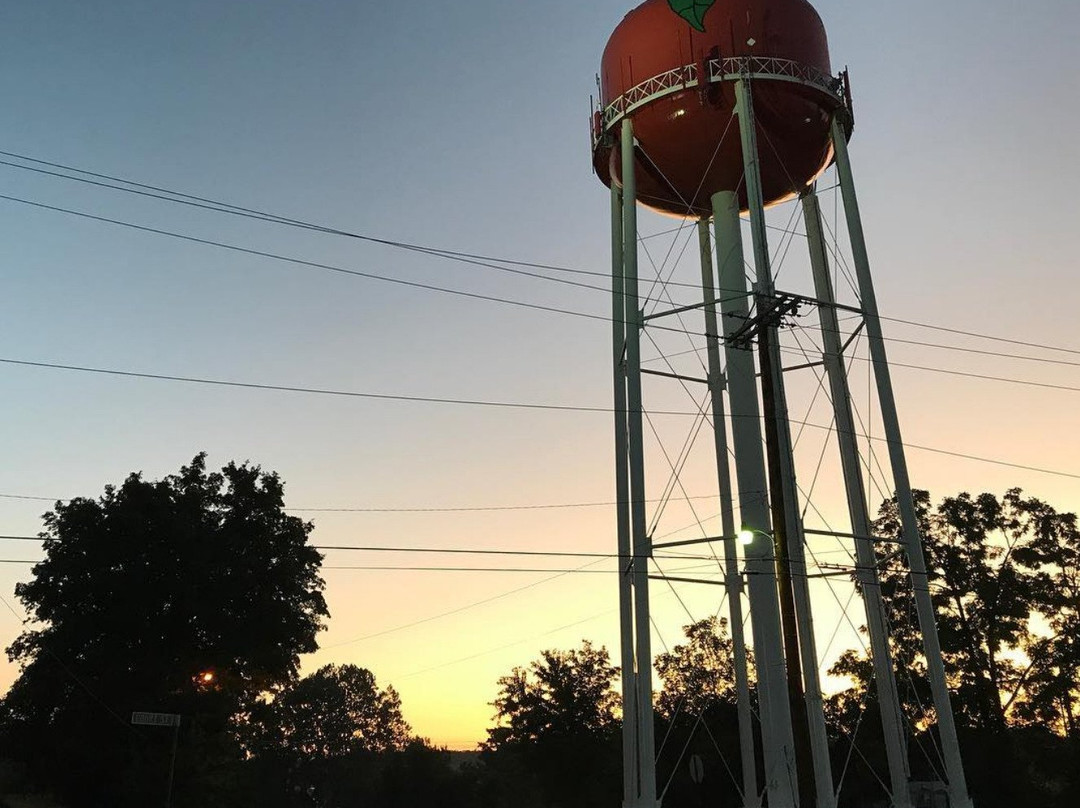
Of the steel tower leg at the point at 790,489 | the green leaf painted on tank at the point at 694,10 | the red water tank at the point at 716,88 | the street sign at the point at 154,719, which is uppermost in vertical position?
the green leaf painted on tank at the point at 694,10

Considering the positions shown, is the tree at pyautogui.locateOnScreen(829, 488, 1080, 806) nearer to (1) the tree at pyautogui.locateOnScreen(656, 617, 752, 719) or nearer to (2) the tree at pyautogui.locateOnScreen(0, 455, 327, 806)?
(1) the tree at pyautogui.locateOnScreen(656, 617, 752, 719)

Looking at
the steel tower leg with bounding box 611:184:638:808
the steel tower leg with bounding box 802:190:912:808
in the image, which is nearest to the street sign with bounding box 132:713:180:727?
the steel tower leg with bounding box 611:184:638:808

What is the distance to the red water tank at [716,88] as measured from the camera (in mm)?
20188

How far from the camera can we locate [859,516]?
2017 centimetres

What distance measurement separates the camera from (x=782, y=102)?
20.3m

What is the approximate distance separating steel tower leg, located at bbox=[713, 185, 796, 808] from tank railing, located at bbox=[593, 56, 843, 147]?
112 inches

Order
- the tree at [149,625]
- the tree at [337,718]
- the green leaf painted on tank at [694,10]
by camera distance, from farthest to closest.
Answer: the tree at [337,718] → the tree at [149,625] → the green leaf painted on tank at [694,10]

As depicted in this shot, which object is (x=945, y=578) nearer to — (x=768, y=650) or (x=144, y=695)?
(x=768, y=650)

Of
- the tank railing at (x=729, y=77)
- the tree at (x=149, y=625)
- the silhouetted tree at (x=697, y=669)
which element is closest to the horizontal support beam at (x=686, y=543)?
the tank railing at (x=729, y=77)

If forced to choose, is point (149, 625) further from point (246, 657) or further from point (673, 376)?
point (673, 376)

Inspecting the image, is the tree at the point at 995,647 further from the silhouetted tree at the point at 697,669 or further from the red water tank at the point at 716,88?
the red water tank at the point at 716,88

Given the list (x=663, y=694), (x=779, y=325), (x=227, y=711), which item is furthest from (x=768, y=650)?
(x=663, y=694)

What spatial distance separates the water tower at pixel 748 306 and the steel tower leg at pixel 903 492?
34mm

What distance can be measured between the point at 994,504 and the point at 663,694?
63.3ft
